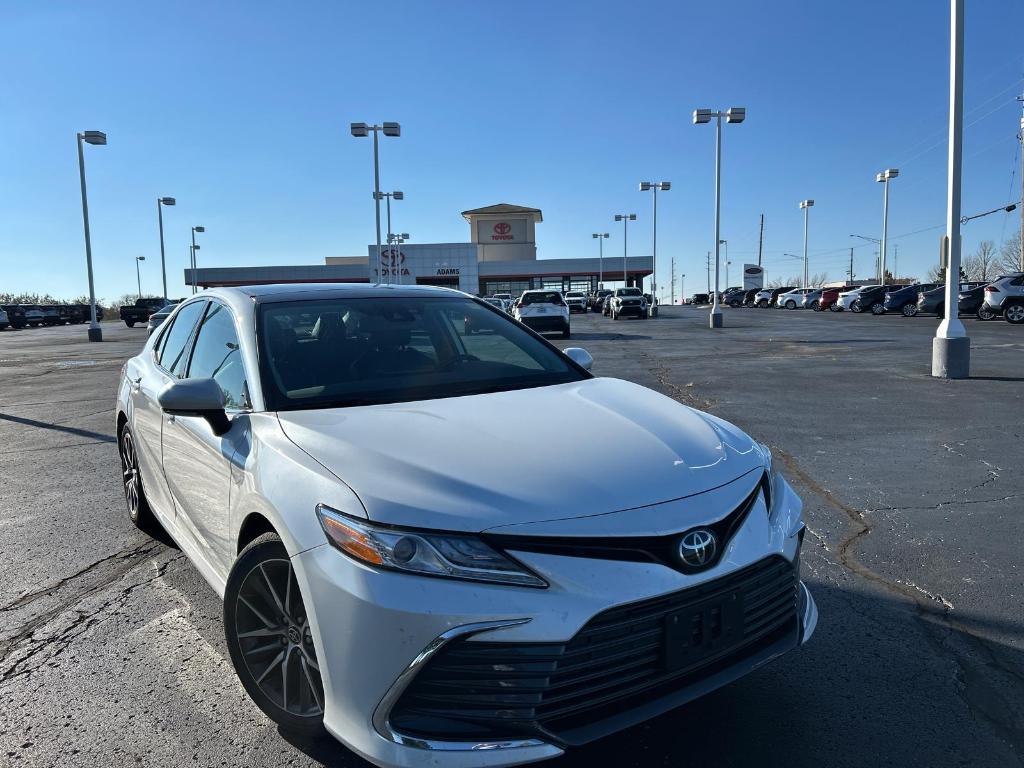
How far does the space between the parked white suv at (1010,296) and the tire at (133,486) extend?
29843 mm

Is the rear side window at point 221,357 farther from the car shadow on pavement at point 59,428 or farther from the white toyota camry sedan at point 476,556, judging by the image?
the car shadow on pavement at point 59,428

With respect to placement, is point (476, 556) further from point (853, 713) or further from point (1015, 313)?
point (1015, 313)

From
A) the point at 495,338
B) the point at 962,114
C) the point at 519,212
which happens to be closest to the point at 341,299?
the point at 495,338

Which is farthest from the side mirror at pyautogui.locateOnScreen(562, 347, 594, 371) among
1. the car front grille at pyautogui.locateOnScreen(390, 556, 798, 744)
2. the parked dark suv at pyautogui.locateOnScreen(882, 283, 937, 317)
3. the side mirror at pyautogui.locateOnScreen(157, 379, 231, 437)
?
the parked dark suv at pyautogui.locateOnScreen(882, 283, 937, 317)

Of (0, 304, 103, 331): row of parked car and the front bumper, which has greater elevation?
(0, 304, 103, 331): row of parked car

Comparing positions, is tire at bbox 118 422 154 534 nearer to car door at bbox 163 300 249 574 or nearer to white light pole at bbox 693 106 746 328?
car door at bbox 163 300 249 574

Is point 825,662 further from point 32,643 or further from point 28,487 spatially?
point 28,487

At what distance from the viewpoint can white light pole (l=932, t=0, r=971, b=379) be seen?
1126cm

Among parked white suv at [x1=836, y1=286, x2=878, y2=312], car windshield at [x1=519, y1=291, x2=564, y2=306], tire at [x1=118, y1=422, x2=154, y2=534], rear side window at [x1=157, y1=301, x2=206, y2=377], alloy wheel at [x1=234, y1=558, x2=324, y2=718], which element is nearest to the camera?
alloy wheel at [x1=234, y1=558, x2=324, y2=718]

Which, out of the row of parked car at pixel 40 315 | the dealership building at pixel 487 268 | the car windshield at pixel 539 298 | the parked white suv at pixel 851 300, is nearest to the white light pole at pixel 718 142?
the car windshield at pixel 539 298

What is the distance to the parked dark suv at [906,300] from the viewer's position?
37.8 metres

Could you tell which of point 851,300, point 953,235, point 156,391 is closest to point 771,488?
point 156,391

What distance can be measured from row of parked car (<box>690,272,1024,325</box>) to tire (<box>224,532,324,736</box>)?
42.6ft

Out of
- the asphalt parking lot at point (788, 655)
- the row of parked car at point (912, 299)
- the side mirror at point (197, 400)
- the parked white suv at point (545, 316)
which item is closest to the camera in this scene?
the asphalt parking lot at point (788, 655)
